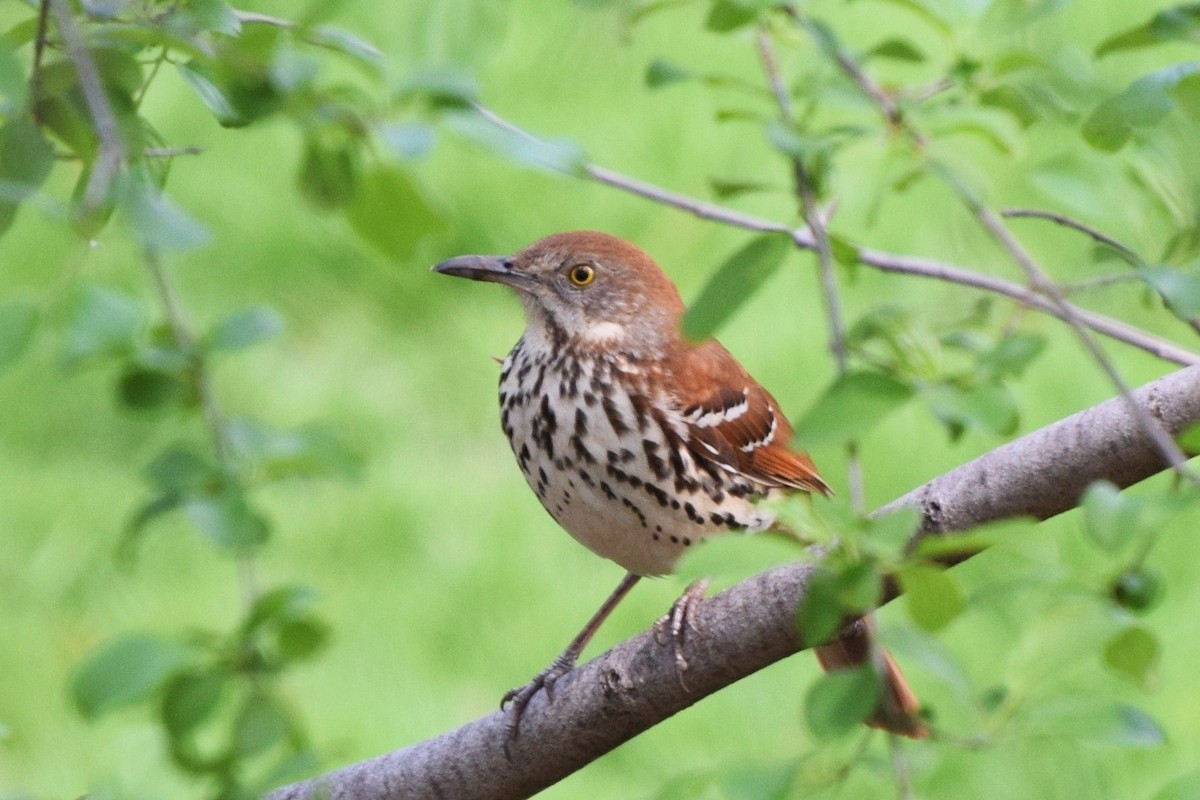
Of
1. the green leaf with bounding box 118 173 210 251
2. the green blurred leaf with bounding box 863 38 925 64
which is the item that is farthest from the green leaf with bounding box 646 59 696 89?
the green leaf with bounding box 118 173 210 251

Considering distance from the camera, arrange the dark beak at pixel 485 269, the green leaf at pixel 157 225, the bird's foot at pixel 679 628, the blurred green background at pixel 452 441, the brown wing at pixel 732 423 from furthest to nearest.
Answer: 1. the blurred green background at pixel 452 441
2. the dark beak at pixel 485 269
3. the brown wing at pixel 732 423
4. the bird's foot at pixel 679 628
5. the green leaf at pixel 157 225

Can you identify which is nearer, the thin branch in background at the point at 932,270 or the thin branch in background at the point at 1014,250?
the thin branch in background at the point at 1014,250

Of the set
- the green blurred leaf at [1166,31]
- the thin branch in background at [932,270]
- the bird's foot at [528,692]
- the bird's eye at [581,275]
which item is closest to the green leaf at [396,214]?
the green blurred leaf at [1166,31]

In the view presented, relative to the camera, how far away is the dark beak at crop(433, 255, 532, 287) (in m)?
3.40

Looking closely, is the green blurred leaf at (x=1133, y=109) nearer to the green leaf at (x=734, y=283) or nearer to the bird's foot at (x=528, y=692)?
the green leaf at (x=734, y=283)

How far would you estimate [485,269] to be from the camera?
3.46 m

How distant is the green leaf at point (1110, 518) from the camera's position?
1272 mm

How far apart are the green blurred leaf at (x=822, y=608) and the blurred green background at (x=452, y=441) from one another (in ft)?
7.52

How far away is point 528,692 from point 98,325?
1683mm

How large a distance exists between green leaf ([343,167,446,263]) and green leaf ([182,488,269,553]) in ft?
0.86

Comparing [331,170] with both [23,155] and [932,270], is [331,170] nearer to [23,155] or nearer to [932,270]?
[23,155]

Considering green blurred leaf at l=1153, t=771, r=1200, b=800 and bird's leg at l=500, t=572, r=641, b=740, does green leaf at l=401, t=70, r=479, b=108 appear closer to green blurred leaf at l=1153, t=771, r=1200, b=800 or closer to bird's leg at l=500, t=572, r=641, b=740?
green blurred leaf at l=1153, t=771, r=1200, b=800

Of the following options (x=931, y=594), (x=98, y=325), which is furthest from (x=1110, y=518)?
(x=98, y=325)

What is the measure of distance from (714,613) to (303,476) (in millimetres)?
992
